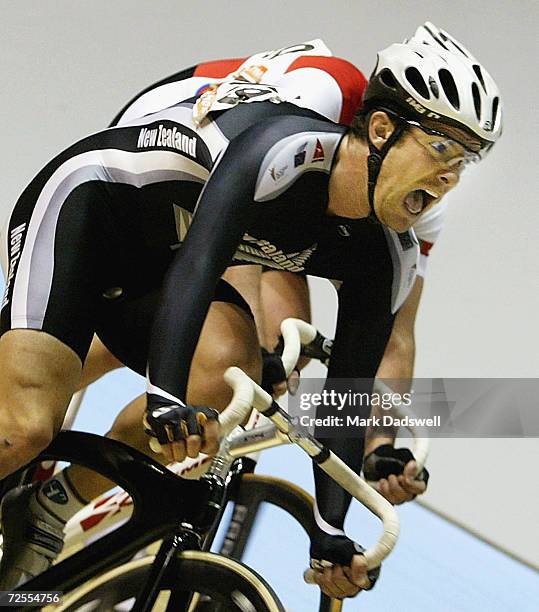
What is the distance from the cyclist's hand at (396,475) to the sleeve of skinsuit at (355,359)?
6cm

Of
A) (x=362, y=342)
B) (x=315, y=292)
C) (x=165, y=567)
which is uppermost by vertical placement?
(x=315, y=292)

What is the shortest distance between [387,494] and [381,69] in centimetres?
75

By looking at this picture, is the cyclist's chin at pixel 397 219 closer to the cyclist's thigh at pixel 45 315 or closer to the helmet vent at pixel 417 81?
the helmet vent at pixel 417 81

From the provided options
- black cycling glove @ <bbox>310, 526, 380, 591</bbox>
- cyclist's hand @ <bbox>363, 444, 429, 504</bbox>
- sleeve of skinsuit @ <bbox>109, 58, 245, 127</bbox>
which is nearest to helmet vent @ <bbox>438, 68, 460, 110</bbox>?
sleeve of skinsuit @ <bbox>109, 58, 245, 127</bbox>

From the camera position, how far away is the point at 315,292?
4152 millimetres

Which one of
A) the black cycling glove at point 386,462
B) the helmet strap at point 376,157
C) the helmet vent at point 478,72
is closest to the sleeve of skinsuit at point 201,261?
the helmet strap at point 376,157

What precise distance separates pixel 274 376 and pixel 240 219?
47 cm

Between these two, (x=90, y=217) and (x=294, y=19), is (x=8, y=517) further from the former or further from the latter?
(x=294, y=19)

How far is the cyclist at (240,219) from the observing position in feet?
5.73

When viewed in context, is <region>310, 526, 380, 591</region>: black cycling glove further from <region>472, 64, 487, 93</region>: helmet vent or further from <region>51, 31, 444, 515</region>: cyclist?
<region>472, 64, 487, 93</region>: helmet vent

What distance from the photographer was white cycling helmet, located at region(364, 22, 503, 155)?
1.83 m

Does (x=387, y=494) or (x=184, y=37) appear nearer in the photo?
(x=387, y=494)

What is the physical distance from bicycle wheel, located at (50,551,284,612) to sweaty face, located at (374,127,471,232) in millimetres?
642

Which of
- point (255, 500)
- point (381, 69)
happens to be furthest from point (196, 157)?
point (255, 500)
